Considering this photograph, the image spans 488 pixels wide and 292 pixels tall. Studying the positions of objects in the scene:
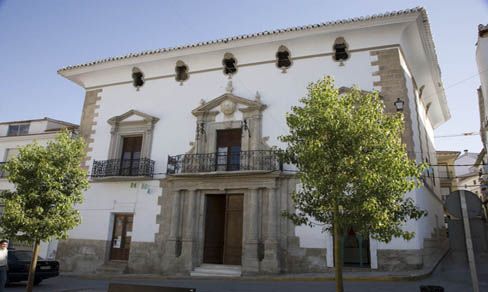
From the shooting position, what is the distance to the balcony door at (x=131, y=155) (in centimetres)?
1421

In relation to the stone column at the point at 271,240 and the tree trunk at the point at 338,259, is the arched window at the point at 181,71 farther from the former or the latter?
the tree trunk at the point at 338,259

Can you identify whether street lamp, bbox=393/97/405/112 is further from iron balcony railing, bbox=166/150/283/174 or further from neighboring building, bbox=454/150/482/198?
neighboring building, bbox=454/150/482/198

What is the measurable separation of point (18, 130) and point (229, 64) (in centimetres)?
1286

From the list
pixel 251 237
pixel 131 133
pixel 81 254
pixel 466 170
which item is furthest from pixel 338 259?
pixel 466 170

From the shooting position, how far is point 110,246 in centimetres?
1371

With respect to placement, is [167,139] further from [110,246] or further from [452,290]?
[452,290]

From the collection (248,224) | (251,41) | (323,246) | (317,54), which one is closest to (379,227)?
(323,246)

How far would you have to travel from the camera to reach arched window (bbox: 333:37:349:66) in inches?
492

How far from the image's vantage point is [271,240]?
11.4 meters

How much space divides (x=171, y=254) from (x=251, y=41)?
25.7ft

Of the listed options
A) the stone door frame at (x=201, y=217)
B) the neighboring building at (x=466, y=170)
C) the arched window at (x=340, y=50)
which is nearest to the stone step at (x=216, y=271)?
the stone door frame at (x=201, y=217)

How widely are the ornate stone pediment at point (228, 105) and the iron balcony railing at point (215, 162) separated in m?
1.55

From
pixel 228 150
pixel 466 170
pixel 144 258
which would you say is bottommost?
pixel 144 258

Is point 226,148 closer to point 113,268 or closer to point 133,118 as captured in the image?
point 133,118
